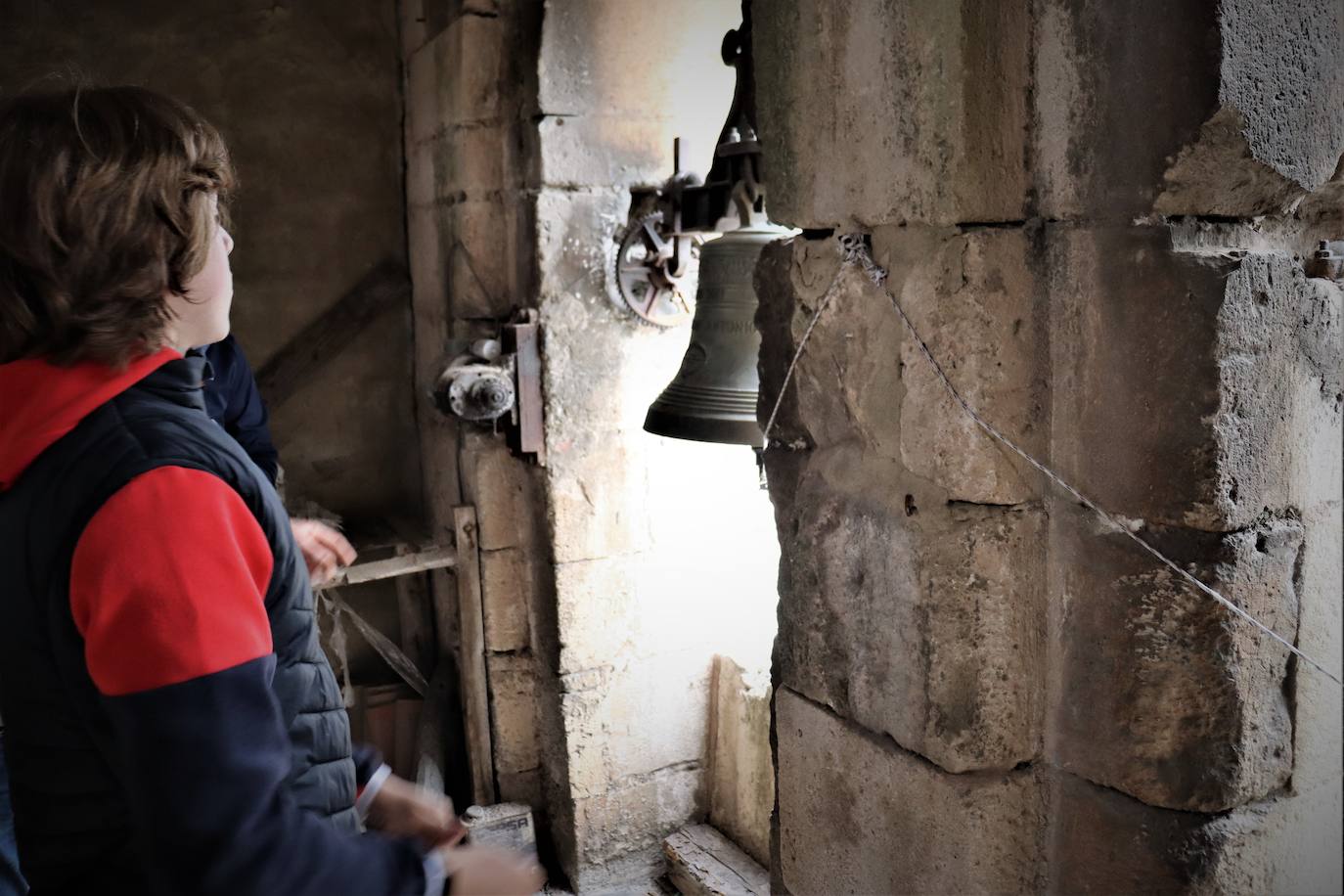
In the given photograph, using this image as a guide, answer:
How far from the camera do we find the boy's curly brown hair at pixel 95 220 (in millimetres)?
1003

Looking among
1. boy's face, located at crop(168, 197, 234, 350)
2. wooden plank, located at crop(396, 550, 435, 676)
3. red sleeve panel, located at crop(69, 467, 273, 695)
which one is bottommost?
wooden plank, located at crop(396, 550, 435, 676)

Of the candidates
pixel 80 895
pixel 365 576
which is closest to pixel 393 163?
pixel 365 576

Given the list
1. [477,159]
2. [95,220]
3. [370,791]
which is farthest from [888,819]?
[477,159]

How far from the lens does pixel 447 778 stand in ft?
12.3

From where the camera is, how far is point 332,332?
3.83 meters

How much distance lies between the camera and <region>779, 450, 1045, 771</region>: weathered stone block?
1.41 m

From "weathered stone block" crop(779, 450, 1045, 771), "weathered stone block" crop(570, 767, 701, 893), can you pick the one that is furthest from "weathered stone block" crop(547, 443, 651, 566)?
"weathered stone block" crop(779, 450, 1045, 771)

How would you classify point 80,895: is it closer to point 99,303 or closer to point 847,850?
point 99,303

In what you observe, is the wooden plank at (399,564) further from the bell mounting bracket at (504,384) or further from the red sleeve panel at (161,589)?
the red sleeve panel at (161,589)

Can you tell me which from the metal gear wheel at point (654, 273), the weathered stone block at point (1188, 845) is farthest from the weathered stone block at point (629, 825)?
the weathered stone block at point (1188, 845)

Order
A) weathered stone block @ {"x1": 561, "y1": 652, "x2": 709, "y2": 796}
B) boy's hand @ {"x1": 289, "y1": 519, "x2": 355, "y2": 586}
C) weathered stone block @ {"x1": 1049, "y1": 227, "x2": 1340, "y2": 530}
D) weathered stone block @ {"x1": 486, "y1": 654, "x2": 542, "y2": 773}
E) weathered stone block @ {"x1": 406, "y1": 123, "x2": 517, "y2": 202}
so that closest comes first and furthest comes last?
weathered stone block @ {"x1": 1049, "y1": 227, "x2": 1340, "y2": 530}
boy's hand @ {"x1": 289, "y1": 519, "x2": 355, "y2": 586}
weathered stone block @ {"x1": 406, "y1": 123, "x2": 517, "y2": 202}
weathered stone block @ {"x1": 561, "y1": 652, "x2": 709, "y2": 796}
weathered stone block @ {"x1": 486, "y1": 654, "x2": 542, "y2": 773}

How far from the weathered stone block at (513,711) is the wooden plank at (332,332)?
47.6 inches

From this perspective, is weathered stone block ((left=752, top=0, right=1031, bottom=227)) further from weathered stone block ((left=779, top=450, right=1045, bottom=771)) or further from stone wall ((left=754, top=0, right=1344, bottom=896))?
weathered stone block ((left=779, top=450, right=1045, bottom=771))

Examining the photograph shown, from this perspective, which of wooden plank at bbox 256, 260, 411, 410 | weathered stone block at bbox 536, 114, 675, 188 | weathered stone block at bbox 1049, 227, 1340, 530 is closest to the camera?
weathered stone block at bbox 1049, 227, 1340, 530
